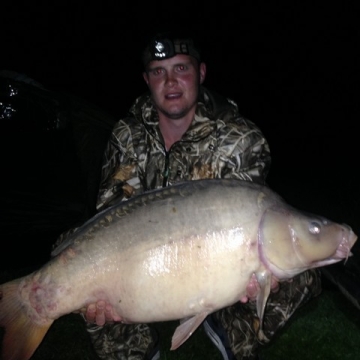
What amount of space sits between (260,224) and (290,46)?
1975cm

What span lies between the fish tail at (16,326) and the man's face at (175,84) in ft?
4.38


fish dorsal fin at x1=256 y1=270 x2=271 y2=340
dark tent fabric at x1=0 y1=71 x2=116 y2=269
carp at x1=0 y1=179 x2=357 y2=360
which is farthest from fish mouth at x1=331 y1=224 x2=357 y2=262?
dark tent fabric at x1=0 y1=71 x2=116 y2=269

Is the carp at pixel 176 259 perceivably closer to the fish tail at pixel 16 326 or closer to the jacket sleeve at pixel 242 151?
the fish tail at pixel 16 326

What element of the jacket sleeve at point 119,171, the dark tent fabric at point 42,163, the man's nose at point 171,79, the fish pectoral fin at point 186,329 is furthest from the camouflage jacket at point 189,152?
the dark tent fabric at point 42,163

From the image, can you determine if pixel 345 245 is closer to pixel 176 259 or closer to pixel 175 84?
pixel 176 259

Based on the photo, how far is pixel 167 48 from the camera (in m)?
2.68

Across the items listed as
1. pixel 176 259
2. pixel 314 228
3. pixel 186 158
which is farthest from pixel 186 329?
pixel 186 158

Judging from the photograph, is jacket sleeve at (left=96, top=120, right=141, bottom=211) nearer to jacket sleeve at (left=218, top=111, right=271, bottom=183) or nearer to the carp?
jacket sleeve at (left=218, top=111, right=271, bottom=183)

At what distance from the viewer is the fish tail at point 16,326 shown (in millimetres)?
2004

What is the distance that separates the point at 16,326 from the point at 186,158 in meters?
1.32

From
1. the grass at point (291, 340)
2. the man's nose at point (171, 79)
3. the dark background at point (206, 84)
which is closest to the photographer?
the man's nose at point (171, 79)

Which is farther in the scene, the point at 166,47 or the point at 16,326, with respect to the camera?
the point at 166,47

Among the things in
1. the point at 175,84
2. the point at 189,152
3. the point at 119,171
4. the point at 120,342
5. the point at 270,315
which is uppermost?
the point at 175,84

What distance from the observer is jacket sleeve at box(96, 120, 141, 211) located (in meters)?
2.77
